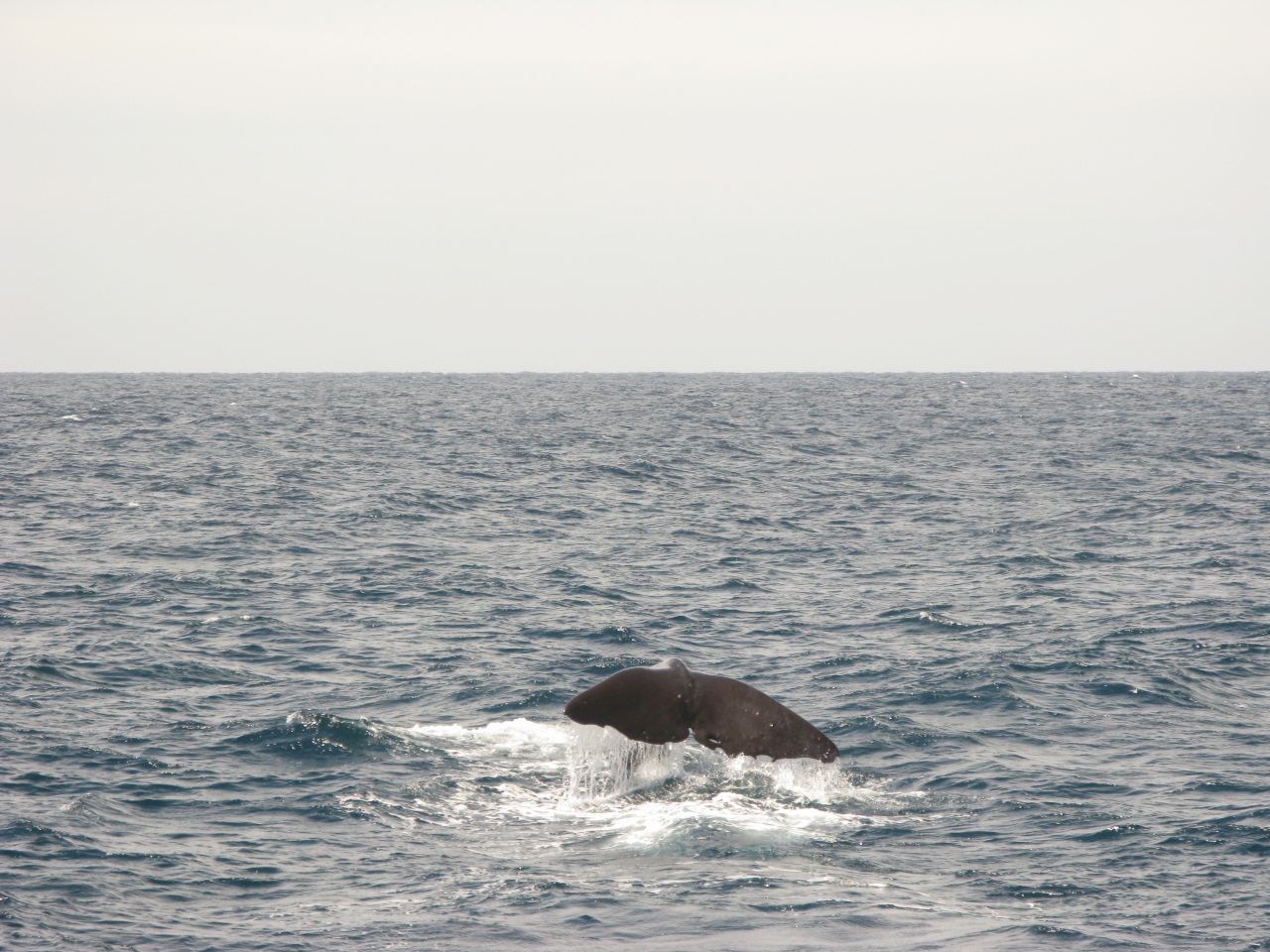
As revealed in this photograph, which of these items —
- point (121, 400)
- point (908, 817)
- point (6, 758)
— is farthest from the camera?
point (121, 400)

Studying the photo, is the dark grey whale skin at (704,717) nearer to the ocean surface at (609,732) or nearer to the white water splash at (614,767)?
the ocean surface at (609,732)

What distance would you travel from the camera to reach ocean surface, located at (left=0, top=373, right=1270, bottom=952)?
12672 millimetres

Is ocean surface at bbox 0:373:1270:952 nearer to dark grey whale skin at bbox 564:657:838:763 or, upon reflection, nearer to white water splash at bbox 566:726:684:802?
white water splash at bbox 566:726:684:802

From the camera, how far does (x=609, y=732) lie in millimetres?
16234

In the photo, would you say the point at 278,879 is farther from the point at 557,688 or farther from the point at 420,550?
the point at 420,550

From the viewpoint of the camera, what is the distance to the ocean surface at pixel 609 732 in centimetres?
1267

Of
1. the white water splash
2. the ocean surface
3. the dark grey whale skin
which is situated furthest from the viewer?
the white water splash

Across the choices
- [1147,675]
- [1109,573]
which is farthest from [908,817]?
[1109,573]

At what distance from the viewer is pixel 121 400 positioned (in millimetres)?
107375

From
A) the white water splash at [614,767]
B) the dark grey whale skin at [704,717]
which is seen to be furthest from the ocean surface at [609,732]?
the dark grey whale skin at [704,717]

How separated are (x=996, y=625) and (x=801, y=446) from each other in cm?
4078

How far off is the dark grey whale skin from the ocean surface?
1604 mm

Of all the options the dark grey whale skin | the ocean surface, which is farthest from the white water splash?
the dark grey whale skin

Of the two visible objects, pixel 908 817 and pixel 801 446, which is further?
pixel 801 446
